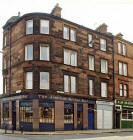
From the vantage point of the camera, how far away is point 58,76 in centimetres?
2998

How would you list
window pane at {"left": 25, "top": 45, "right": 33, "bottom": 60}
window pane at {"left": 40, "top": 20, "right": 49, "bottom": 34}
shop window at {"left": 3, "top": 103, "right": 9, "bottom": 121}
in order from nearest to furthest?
window pane at {"left": 25, "top": 45, "right": 33, "bottom": 60}, window pane at {"left": 40, "top": 20, "right": 49, "bottom": 34}, shop window at {"left": 3, "top": 103, "right": 9, "bottom": 121}

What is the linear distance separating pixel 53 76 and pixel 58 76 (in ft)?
2.47

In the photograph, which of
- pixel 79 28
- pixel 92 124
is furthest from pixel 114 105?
pixel 79 28

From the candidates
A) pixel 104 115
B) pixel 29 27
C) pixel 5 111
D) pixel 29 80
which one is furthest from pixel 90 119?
pixel 29 27

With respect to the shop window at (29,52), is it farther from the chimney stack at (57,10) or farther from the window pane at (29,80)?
the chimney stack at (57,10)

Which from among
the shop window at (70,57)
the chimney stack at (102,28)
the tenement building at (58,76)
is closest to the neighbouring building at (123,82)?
the tenement building at (58,76)

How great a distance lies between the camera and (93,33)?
3566 cm

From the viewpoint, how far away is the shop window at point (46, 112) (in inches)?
1117

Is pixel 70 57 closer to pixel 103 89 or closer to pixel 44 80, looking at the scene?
pixel 44 80

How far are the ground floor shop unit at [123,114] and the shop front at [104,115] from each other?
130 centimetres

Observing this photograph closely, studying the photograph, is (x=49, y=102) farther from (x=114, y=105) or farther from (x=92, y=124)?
(x=114, y=105)

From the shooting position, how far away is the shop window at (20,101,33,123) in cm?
2839

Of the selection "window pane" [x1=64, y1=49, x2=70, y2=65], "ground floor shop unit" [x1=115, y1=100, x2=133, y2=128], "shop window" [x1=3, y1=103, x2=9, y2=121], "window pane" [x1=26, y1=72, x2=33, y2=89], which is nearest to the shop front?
"ground floor shop unit" [x1=115, y1=100, x2=133, y2=128]

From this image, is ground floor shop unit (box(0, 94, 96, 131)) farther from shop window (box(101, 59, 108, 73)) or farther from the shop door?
shop window (box(101, 59, 108, 73))
